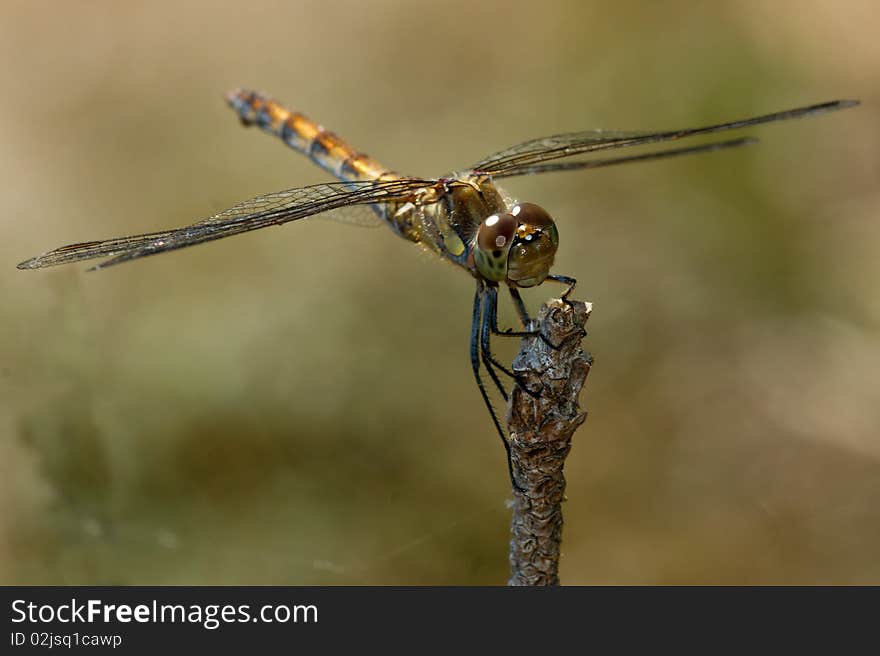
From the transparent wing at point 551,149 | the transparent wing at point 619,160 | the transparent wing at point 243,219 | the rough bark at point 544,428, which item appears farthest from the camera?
the transparent wing at point 551,149

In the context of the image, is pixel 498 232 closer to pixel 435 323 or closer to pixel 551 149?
pixel 551 149

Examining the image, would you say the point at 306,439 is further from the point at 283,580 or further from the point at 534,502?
the point at 534,502

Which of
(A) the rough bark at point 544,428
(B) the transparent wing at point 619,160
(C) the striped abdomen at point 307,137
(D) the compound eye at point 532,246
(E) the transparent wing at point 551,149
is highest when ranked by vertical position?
(C) the striped abdomen at point 307,137

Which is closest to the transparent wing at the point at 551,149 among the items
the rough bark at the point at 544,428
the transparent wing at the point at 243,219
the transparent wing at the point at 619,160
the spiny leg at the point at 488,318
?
the transparent wing at the point at 619,160

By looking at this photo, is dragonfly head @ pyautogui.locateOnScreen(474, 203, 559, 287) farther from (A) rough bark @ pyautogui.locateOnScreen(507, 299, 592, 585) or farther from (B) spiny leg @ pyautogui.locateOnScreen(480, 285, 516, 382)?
(A) rough bark @ pyautogui.locateOnScreen(507, 299, 592, 585)

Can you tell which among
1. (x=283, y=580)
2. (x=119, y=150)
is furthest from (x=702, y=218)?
(x=119, y=150)

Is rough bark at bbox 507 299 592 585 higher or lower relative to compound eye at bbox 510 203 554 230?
lower

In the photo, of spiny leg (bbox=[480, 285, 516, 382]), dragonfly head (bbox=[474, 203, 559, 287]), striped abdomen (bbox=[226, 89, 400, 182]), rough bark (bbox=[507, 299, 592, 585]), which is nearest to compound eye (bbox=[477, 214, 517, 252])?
dragonfly head (bbox=[474, 203, 559, 287])

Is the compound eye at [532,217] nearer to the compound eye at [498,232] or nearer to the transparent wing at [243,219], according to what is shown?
the compound eye at [498,232]
